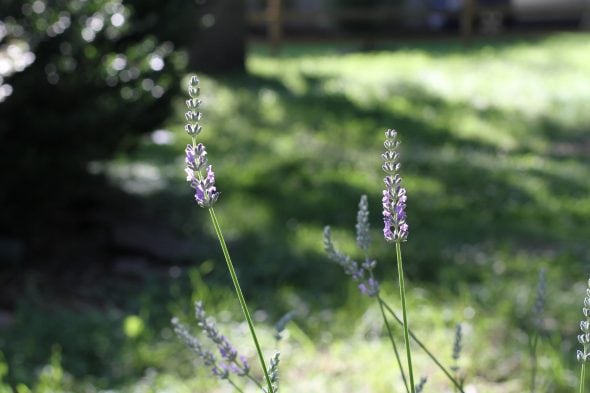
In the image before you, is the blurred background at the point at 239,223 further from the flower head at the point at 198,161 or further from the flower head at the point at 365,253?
the flower head at the point at 198,161

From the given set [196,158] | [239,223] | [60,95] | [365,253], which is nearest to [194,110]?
[196,158]

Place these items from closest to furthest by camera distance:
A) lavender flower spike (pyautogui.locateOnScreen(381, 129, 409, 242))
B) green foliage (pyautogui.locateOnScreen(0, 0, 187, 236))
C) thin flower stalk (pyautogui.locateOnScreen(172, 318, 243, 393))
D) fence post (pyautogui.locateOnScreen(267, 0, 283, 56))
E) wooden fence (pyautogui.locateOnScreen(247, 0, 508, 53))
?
lavender flower spike (pyautogui.locateOnScreen(381, 129, 409, 242)) < thin flower stalk (pyautogui.locateOnScreen(172, 318, 243, 393)) < green foliage (pyautogui.locateOnScreen(0, 0, 187, 236)) < fence post (pyautogui.locateOnScreen(267, 0, 283, 56)) < wooden fence (pyautogui.locateOnScreen(247, 0, 508, 53))

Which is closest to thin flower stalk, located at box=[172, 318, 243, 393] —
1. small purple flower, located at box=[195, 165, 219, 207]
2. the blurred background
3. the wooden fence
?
small purple flower, located at box=[195, 165, 219, 207]

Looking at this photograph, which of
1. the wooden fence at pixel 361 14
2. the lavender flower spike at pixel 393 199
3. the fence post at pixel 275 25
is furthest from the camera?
the wooden fence at pixel 361 14

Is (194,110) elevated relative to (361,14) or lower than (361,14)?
lower

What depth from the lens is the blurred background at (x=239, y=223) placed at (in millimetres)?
4086

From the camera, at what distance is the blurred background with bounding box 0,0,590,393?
4086 millimetres

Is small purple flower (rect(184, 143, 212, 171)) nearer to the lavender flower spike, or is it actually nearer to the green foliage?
the lavender flower spike

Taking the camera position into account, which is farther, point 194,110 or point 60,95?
point 60,95

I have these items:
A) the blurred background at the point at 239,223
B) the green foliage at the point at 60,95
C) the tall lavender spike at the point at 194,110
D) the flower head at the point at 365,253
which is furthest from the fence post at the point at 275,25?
the tall lavender spike at the point at 194,110

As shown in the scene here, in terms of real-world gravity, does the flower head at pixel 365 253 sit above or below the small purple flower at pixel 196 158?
above

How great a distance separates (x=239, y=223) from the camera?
6.34 metres

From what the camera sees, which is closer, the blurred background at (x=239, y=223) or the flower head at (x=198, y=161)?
the flower head at (x=198, y=161)

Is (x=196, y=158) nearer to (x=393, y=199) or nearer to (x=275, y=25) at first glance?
(x=393, y=199)
